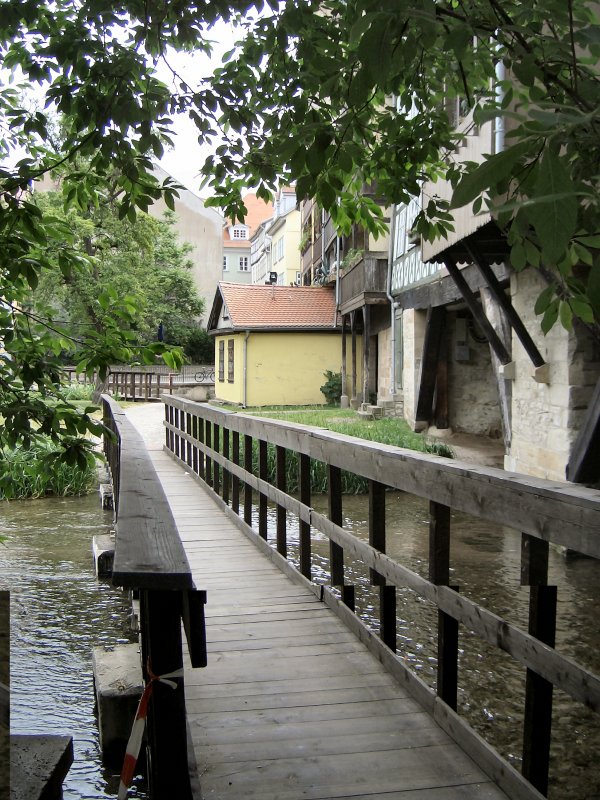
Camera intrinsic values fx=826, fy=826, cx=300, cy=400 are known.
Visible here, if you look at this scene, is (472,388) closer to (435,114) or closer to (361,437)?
(361,437)

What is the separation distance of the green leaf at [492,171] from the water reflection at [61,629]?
11.1 ft

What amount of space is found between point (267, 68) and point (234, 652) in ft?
9.43

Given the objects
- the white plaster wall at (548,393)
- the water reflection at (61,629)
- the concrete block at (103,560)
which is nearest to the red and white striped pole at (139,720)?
the water reflection at (61,629)

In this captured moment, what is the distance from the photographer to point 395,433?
13602mm

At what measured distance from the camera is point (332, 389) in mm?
25250

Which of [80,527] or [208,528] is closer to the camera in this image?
[208,528]

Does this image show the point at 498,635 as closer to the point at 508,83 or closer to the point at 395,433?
the point at 508,83

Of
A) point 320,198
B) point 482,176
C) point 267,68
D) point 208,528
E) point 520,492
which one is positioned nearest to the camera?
point 482,176

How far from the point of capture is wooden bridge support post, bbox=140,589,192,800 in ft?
5.40

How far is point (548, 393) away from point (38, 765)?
669 cm

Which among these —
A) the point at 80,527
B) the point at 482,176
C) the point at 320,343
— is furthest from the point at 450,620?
the point at 320,343

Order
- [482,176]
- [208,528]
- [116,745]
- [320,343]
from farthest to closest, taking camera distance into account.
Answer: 1. [320,343]
2. [208,528]
3. [116,745]
4. [482,176]

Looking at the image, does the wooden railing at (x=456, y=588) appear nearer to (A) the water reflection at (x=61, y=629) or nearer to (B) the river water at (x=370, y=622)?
(B) the river water at (x=370, y=622)

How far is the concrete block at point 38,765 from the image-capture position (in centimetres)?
242
